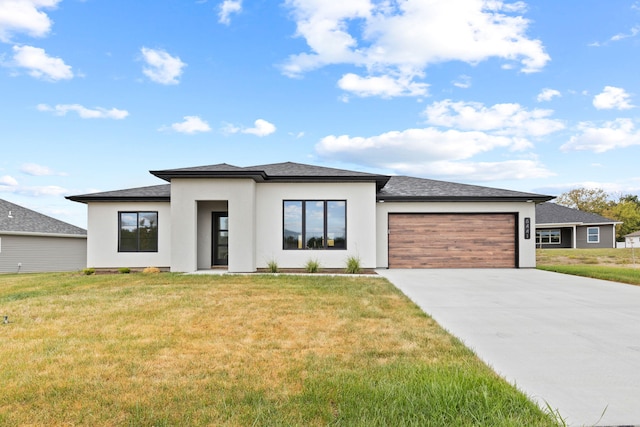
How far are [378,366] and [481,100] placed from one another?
16.3m

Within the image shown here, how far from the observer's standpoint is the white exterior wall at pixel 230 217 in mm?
12922

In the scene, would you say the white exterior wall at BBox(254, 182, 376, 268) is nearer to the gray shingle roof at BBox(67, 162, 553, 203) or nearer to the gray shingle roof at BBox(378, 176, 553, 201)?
the gray shingle roof at BBox(67, 162, 553, 203)

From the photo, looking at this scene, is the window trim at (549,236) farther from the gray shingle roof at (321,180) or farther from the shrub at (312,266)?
the shrub at (312,266)

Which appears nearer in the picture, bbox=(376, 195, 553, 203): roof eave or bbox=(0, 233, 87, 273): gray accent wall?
bbox=(376, 195, 553, 203): roof eave

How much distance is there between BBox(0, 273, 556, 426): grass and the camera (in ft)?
9.21

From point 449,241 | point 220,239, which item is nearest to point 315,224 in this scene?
point 220,239

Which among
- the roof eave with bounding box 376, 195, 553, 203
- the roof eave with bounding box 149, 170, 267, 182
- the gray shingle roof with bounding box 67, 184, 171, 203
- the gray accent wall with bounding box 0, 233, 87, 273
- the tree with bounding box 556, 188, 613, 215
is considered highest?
the tree with bounding box 556, 188, 613, 215

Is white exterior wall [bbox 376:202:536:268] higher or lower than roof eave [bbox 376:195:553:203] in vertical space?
lower

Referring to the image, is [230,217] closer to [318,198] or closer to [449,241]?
[318,198]

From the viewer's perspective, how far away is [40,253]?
2289 centimetres

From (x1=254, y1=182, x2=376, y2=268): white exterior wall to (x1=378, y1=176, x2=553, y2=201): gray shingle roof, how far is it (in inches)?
44.5

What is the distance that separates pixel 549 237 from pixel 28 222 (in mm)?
37742

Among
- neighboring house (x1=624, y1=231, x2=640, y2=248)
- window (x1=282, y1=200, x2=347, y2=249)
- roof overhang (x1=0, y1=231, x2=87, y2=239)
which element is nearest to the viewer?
window (x1=282, y1=200, x2=347, y2=249)

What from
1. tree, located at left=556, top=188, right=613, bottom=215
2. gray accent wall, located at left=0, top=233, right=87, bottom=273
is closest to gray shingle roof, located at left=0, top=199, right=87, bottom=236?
gray accent wall, located at left=0, top=233, right=87, bottom=273
